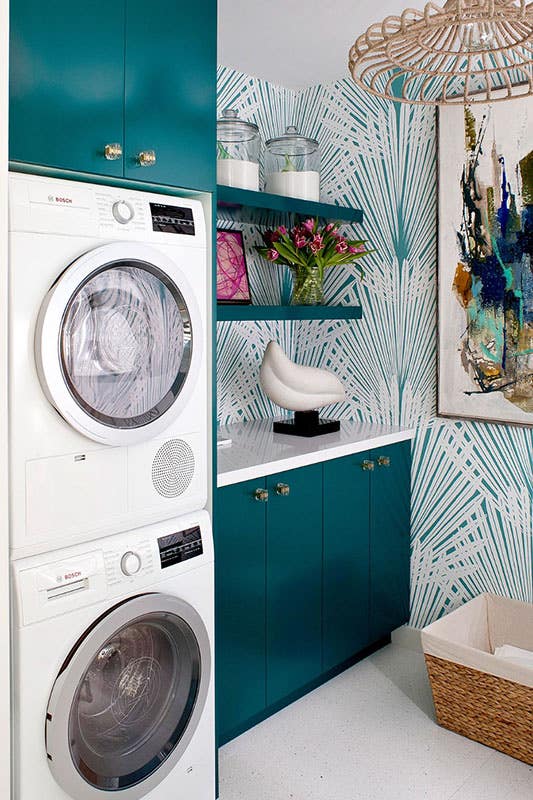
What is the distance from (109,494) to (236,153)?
147cm

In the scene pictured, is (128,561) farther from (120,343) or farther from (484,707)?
(484,707)

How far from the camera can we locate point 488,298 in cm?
279

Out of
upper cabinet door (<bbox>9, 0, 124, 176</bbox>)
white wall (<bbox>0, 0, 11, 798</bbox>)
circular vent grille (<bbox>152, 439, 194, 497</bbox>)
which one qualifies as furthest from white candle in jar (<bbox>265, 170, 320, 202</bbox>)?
white wall (<bbox>0, 0, 11, 798</bbox>)

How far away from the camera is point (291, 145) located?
2.96 meters

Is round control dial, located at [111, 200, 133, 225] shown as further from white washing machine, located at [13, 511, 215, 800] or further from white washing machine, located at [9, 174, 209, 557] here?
white washing machine, located at [13, 511, 215, 800]

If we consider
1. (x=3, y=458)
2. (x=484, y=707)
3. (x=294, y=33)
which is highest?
(x=294, y=33)

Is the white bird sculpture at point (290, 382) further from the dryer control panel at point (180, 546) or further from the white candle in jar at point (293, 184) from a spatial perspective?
the dryer control panel at point (180, 546)

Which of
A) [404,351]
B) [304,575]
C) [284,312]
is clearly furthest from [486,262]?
[304,575]

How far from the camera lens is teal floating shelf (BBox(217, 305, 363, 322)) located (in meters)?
2.46

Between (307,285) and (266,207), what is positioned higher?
(266,207)

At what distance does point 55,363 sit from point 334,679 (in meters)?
1.92

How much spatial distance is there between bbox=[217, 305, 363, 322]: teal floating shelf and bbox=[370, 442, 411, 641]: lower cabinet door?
0.60m

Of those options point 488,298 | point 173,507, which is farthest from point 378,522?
point 173,507

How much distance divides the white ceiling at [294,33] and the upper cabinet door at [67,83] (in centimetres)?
88
